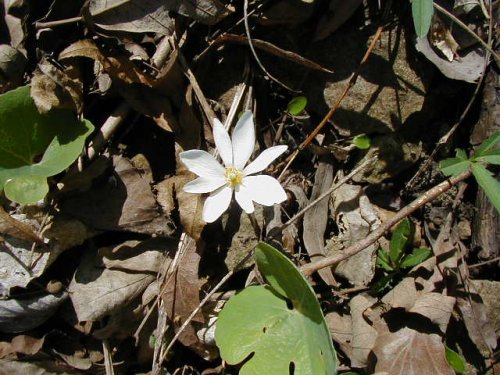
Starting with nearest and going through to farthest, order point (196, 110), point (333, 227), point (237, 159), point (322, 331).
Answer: point (322, 331)
point (237, 159)
point (196, 110)
point (333, 227)

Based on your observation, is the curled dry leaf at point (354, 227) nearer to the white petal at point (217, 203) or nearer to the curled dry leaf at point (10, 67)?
the white petal at point (217, 203)

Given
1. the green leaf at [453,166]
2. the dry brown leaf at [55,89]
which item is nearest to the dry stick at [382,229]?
the green leaf at [453,166]

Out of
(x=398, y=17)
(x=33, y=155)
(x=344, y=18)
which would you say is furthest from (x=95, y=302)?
(x=398, y=17)

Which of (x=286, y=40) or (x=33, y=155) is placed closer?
(x=33, y=155)

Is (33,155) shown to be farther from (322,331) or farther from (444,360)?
(444,360)

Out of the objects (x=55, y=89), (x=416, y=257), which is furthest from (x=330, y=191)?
(x=55, y=89)

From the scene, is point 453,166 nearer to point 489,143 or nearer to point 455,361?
point 489,143
